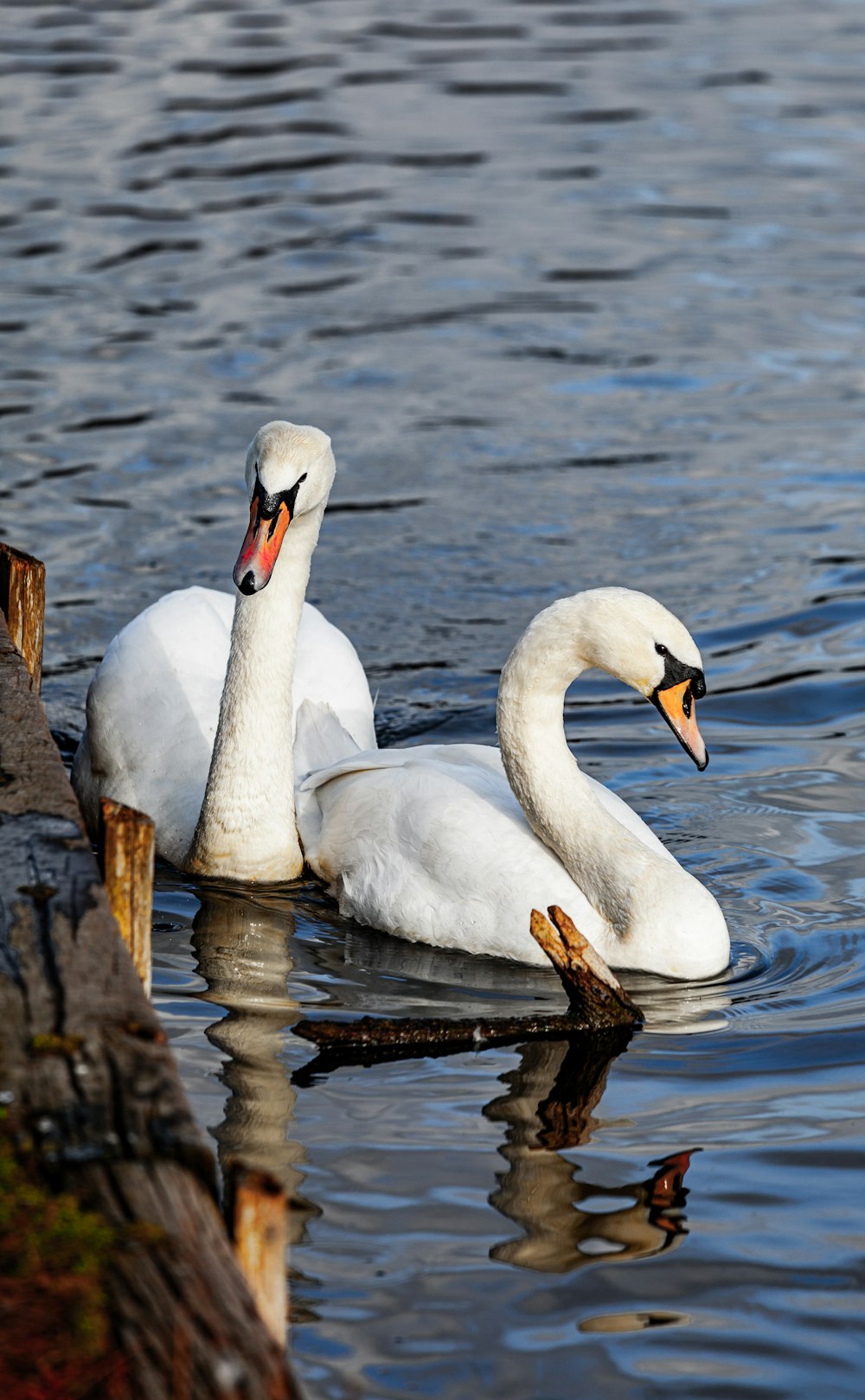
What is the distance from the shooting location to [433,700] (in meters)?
8.95

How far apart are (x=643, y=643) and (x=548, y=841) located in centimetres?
75

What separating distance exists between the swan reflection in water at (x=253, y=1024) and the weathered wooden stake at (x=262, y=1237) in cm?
86

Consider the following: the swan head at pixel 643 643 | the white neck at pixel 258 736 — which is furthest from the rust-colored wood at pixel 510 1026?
the white neck at pixel 258 736

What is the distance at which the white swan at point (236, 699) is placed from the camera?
6410 millimetres

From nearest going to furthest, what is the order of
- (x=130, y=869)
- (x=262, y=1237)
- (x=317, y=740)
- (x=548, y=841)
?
1. (x=262, y=1237)
2. (x=130, y=869)
3. (x=548, y=841)
4. (x=317, y=740)

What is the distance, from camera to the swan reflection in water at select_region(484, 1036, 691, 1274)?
4.53 meters

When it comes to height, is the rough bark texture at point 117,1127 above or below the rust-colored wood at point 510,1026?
above

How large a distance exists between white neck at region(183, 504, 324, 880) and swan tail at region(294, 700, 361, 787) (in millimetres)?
528

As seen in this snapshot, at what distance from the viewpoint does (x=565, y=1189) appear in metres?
4.80

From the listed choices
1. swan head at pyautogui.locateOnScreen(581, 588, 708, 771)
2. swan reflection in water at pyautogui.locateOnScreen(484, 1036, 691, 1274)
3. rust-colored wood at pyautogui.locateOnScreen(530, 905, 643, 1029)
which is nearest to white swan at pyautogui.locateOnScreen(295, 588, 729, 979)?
swan head at pyautogui.locateOnScreen(581, 588, 708, 771)

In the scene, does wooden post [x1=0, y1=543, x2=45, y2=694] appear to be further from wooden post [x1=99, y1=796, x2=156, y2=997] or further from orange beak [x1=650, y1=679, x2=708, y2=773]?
wooden post [x1=99, y1=796, x2=156, y2=997]

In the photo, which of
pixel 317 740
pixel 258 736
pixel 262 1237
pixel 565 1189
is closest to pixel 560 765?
pixel 258 736

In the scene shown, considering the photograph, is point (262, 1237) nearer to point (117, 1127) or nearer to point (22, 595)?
point (117, 1127)

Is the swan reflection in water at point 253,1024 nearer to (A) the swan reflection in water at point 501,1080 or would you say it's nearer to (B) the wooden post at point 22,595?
(A) the swan reflection in water at point 501,1080
